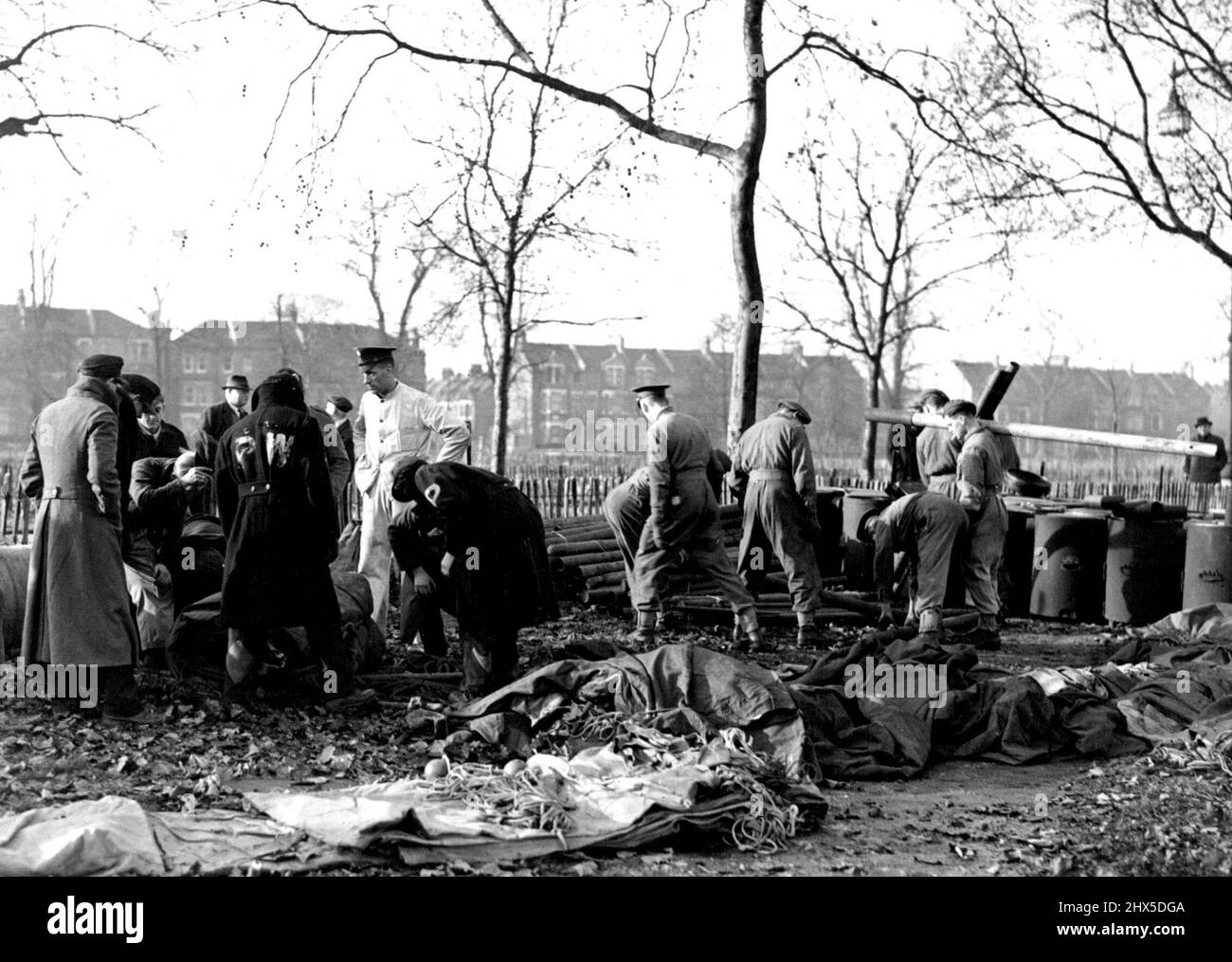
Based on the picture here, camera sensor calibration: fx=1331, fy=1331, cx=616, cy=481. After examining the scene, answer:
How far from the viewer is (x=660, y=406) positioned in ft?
36.9

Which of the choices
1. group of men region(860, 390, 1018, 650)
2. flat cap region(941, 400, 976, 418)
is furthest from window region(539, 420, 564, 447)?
group of men region(860, 390, 1018, 650)

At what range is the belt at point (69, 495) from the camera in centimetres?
775

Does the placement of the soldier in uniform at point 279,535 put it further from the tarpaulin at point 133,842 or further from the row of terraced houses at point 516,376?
the row of terraced houses at point 516,376

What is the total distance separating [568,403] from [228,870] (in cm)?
5615

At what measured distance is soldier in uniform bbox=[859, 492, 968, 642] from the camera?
11.1 metres

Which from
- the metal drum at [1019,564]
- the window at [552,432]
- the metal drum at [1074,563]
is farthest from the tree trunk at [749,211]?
the window at [552,432]

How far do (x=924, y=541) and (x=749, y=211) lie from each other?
4848 millimetres

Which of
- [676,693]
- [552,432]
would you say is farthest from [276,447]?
[552,432]

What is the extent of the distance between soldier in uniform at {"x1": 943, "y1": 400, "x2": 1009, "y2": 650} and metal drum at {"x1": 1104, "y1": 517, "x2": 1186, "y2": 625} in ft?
6.52

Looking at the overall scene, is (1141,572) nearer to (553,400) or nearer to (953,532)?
(953,532)

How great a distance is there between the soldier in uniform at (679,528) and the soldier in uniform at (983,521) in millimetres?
1991

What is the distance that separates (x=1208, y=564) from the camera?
500 inches

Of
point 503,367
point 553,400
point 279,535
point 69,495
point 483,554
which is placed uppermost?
point 553,400
